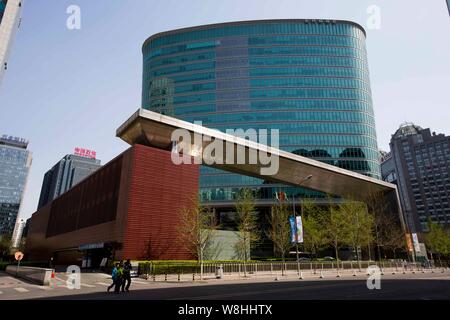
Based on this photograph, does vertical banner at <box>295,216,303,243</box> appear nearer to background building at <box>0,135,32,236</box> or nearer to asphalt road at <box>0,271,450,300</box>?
asphalt road at <box>0,271,450,300</box>

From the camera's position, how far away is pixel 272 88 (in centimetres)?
9244

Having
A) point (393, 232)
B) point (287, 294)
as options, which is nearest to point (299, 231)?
point (287, 294)

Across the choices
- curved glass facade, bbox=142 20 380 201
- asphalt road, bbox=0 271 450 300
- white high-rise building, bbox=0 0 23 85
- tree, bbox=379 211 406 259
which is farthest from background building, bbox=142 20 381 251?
asphalt road, bbox=0 271 450 300

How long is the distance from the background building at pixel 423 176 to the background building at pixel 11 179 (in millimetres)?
223663

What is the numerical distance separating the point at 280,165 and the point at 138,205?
77.6 feet

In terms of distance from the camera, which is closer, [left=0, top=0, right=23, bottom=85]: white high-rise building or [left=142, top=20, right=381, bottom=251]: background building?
[left=0, top=0, right=23, bottom=85]: white high-rise building

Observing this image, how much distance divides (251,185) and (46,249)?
52114 millimetres

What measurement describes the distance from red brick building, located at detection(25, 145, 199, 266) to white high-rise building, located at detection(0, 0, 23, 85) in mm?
45563

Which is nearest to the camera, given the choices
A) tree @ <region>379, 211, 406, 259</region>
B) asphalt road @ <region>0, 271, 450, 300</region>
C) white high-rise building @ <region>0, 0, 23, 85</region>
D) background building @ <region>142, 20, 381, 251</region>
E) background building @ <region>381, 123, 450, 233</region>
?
asphalt road @ <region>0, 271, 450, 300</region>

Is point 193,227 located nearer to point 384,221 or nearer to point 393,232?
point 393,232

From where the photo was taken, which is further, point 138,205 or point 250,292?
point 138,205

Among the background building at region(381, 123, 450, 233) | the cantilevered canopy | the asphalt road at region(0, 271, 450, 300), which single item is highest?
the background building at region(381, 123, 450, 233)

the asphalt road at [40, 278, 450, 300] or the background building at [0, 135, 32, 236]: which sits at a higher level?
the background building at [0, 135, 32, 236]

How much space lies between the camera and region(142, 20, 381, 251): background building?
87.2m
